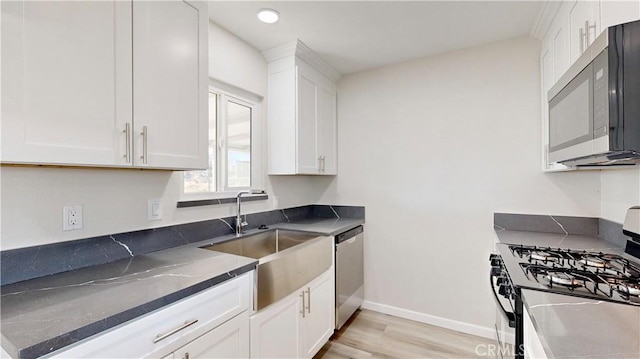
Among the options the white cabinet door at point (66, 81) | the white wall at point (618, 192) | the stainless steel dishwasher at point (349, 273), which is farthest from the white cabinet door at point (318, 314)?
the white wall at point (618, 192)

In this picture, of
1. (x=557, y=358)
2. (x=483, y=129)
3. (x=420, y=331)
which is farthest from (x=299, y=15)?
(x=420, y=331)

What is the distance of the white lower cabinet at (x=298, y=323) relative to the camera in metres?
1.48

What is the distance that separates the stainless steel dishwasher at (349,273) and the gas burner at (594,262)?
1472 mm

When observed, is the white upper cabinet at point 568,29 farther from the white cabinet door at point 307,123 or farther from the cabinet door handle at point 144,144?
the cabinet door handle at point 144,144

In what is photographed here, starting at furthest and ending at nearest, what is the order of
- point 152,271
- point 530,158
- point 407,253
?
point 407,253 < point 530,158 < point 152,271

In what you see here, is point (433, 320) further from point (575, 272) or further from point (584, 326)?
point (584, 326)

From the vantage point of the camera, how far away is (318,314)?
2006 mm

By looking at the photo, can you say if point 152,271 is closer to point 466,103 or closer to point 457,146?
point 457,146

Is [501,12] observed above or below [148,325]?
above

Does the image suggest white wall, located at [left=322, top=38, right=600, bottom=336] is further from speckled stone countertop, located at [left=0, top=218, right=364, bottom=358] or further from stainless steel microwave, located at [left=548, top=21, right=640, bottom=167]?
speckled stone countertop, located at [left=0, top=218, right=364, bottom=358]

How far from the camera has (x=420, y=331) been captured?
244 cm

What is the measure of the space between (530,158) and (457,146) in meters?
0.53

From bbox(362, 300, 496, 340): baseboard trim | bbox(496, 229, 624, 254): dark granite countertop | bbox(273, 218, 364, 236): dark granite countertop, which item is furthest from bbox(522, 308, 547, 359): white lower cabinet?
bbox(362, 300, 496, 340): baseboard trim

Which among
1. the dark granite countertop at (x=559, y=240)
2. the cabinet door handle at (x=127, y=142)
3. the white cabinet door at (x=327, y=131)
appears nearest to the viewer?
the cabinet door handle at (x=127, y=142)
